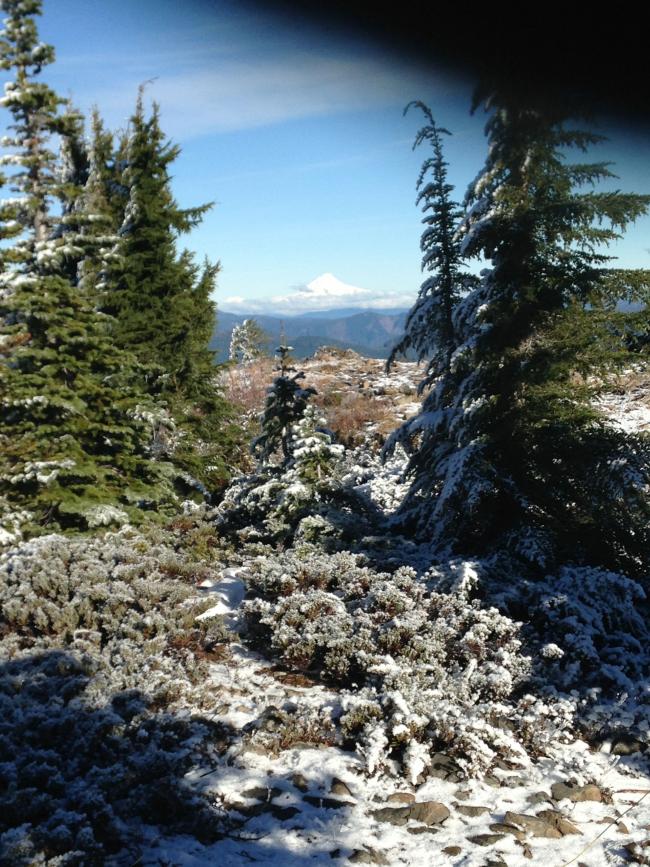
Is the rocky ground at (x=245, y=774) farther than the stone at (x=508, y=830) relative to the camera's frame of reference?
No

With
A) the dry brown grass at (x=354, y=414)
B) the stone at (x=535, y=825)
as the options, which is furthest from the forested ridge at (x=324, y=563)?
the dry brown grass at (x=354, y=414)

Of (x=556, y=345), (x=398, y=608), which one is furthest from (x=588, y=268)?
(x=398, y=608)

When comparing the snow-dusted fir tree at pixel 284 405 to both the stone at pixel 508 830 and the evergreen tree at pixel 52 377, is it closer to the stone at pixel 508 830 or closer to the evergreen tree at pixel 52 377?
the evergreen tree at pixel 52 377

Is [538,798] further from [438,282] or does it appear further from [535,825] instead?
[438,282]

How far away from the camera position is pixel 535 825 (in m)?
4.42

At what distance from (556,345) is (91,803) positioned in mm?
7416

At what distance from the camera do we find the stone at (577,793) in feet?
15.6

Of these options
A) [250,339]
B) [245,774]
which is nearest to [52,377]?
[245,774]

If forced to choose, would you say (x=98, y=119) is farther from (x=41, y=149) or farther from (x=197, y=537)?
(x=197, y=537)

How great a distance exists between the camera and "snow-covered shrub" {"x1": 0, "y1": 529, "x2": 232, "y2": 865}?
4.01m

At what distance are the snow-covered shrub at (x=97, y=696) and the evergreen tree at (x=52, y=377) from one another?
4.64 ft

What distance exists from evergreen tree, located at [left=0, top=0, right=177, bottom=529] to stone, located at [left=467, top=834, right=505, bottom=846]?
797 cm

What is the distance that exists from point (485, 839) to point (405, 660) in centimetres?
217

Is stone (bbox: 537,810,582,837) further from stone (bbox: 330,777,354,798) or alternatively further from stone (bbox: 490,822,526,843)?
stone (bbox: 330,777,354,798)
